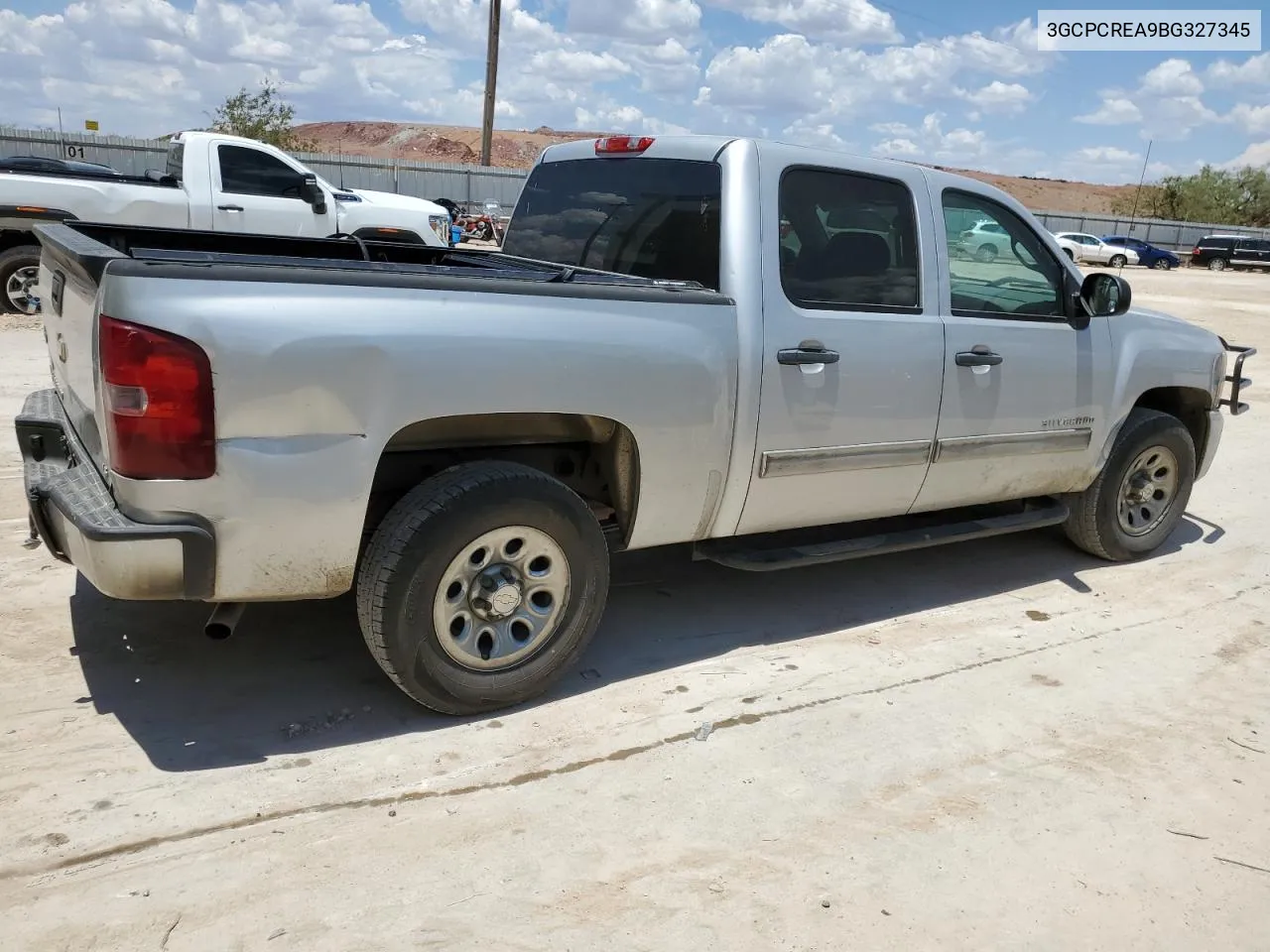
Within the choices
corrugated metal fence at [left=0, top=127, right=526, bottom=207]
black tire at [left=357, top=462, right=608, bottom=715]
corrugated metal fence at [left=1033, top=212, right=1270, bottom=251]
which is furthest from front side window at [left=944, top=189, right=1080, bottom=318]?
corrugated metal fence at [left=1033, top=212, right=1270, bottom=251]

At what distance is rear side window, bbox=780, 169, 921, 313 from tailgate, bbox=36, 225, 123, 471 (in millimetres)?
2305

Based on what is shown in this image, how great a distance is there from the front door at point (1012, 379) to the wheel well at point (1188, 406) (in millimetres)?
813

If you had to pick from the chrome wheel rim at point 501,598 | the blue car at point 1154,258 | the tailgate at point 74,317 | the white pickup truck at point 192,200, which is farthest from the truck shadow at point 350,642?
the blue car at point 1154,258

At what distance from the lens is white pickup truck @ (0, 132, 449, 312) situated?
9938 mm

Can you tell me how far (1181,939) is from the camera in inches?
104

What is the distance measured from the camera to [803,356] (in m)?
3.84

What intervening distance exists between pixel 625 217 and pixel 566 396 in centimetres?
126

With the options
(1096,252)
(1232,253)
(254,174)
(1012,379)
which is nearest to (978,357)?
(1012,379)

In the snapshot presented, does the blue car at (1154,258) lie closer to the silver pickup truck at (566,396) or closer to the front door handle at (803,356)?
the silver pickup truck at (566,396)

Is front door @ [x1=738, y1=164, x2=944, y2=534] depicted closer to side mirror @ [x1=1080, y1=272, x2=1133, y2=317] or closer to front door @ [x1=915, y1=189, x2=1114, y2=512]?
front door @ [x1=915, y1=189, x2=1114, y2=512]

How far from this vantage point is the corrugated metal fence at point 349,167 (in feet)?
85.5

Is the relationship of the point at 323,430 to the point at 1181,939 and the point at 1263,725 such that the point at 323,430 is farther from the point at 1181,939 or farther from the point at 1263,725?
the point at 1263,725

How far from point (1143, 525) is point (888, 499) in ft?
6.97

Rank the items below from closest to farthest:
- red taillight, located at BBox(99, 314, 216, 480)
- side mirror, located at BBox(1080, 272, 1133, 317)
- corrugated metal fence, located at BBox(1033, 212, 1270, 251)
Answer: red taillight, located at BBox(99, 314, 216, 480), side mirror, located at BBox(1080, 272, 1133, 317), corrugated metal fence, located at BBox(1033, 212, 1270, 251)
